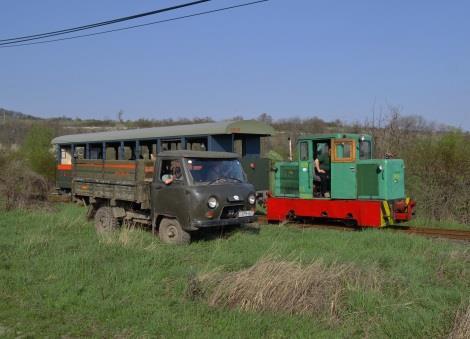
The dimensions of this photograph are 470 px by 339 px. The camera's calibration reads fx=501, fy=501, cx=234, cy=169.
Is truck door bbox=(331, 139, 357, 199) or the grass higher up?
truck door bbox=(331, 139, 357, 199)

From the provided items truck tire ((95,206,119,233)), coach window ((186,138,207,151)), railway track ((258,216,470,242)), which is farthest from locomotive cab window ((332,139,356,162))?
truck tire ((95,206,119,233))

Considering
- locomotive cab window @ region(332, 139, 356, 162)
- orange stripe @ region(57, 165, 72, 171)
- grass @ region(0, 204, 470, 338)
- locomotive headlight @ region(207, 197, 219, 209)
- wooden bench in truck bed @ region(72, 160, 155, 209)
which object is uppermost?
locomotive cab window @ region(332, 139, 356, 162)

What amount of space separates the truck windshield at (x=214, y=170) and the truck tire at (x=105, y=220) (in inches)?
114

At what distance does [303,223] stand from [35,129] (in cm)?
2015

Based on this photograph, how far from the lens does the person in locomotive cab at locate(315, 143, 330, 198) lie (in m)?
13.1

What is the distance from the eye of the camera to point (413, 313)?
5.59m

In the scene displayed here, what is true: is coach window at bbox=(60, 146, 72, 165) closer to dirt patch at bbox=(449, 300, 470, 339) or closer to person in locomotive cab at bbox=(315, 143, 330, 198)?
person in locomotive cab at bbox=(315, 143, 330, 198)

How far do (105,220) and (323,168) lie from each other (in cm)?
577

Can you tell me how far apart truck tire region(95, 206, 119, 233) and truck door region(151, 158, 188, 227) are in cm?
171

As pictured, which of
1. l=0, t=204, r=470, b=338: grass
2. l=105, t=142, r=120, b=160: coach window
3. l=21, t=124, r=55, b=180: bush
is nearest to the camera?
l=0, t=204, r=470, b=338: grass

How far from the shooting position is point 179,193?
10.3 metres

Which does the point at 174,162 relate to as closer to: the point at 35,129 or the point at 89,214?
the point at 89,214

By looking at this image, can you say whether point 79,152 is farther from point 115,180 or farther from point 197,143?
point 115,180

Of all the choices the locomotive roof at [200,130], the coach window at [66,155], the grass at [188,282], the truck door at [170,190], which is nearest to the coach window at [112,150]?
→ the locomotive roof at [200,130]
